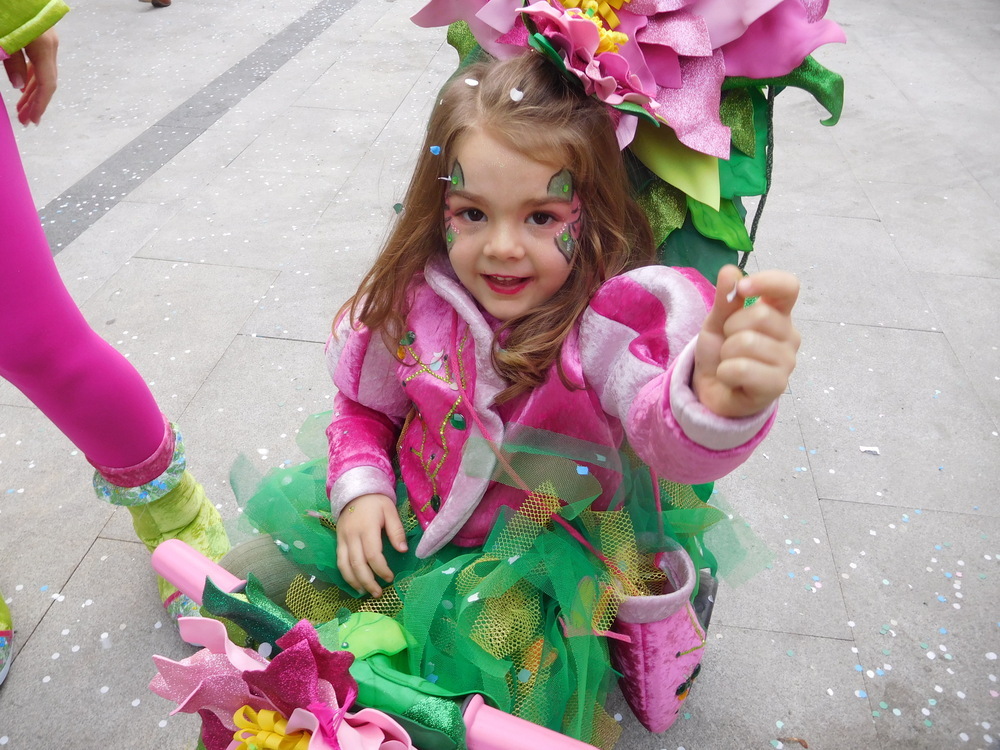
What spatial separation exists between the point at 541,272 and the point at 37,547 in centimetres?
115

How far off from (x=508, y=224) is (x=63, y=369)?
0.61m

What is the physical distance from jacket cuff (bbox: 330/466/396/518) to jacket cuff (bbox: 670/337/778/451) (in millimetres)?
492

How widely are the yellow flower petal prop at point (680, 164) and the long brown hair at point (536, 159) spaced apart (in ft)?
0.15

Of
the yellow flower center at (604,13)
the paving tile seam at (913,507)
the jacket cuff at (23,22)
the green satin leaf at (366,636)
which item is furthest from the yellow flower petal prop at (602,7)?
the paving tile seam at (913,507)

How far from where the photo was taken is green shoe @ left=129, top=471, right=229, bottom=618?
1.26 meters

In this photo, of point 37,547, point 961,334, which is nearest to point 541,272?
point 37,547

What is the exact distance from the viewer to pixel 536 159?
32.4 inches

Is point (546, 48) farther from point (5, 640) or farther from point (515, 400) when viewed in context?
point (5, 640)

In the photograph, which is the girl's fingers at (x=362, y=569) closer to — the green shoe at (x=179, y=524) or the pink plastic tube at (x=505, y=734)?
the pink plastic tube at (x=505, y=734)

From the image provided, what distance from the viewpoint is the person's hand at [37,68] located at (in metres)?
1.03

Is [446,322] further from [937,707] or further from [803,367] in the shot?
[803,367]

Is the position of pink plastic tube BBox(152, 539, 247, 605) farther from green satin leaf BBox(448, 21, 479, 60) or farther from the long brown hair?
green satin leaf BBox(448, 21, 479, 60)

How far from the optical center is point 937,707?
1208 mm

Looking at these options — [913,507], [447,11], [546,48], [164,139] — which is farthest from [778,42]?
[164,139]
